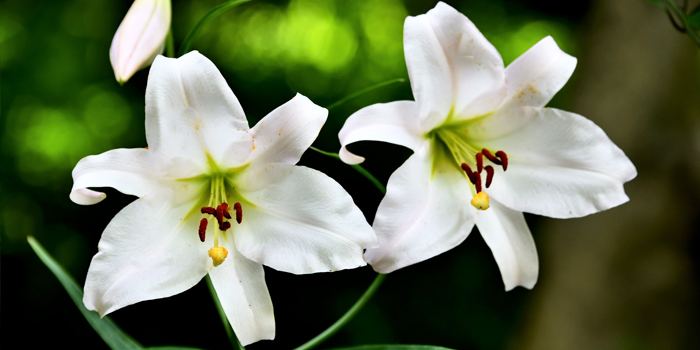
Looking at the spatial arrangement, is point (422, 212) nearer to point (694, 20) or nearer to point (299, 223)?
point (299, 223)

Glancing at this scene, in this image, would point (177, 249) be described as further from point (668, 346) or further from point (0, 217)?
point (668, 346)

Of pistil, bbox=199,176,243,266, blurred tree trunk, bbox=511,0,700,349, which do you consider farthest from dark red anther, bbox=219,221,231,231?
blurred tree trunk, bbox=511,0,700,349

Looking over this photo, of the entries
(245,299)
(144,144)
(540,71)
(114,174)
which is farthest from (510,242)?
(144,144)

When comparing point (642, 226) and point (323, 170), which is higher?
point (323, 170)

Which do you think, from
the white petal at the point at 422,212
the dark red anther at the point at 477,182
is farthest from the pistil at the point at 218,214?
the dark red anther at the point at 477,182

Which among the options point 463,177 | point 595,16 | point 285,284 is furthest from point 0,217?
point 595,16

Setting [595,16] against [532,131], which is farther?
[595,16]
